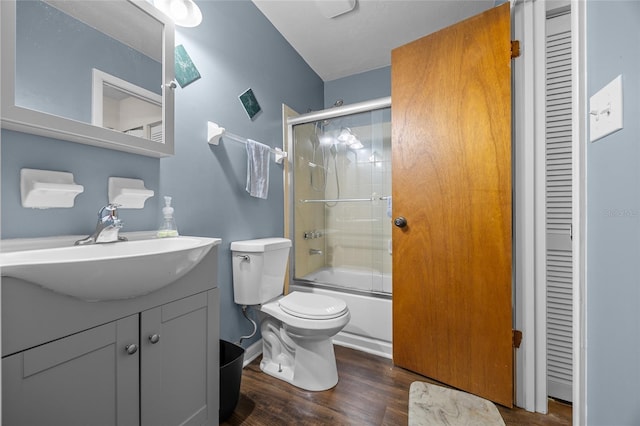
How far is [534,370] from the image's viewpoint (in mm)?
1303

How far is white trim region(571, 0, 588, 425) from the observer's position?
656 millimetres

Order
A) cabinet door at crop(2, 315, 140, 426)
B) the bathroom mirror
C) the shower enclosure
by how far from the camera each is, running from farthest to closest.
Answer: the shower enclosure → the bathroom mirror → cabinet door at crop(2, 315, 140, 426)

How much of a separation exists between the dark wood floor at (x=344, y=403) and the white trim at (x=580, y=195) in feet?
2.60

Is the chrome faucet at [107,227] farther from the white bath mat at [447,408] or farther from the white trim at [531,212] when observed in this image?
the white trim at [531,212]

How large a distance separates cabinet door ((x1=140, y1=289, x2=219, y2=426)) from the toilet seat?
0.47 m

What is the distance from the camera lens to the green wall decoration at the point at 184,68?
128 cm

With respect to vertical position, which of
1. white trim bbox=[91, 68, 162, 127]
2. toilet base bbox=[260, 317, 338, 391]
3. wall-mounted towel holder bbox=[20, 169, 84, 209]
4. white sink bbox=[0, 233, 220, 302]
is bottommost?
toilet base bbox=[260, 317, 338, 391]

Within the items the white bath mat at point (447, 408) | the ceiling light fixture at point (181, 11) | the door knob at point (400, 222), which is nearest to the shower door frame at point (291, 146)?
the door knob at point (400, 222)

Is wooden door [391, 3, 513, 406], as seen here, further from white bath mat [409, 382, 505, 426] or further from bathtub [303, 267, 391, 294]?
bathtub [303, 267, 391, 294]

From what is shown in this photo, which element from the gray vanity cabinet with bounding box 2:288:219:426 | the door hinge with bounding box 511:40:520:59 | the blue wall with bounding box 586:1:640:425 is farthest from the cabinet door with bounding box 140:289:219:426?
the door hinge with bounding box 511:40:520:59

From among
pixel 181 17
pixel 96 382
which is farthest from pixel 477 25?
pixel 96 382

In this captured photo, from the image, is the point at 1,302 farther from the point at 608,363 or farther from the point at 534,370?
the point at 534,370

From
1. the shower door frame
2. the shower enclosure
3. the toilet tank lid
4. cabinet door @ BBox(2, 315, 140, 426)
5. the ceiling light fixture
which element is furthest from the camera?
the shower door frame

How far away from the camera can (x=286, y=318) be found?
1.43m
